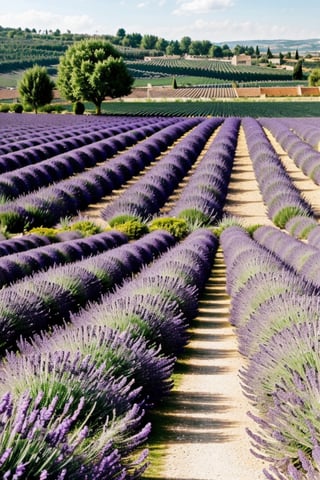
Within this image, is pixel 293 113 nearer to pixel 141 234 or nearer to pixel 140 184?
pixel 140 184

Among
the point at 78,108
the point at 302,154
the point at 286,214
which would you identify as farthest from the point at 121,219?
the point at 78,108


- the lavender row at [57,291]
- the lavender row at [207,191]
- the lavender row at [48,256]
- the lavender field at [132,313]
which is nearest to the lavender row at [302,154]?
the lavender field at [132,313]

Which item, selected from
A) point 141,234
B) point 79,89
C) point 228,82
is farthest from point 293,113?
point 228,82

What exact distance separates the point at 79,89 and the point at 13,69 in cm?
10837

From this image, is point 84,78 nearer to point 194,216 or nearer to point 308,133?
point 308,133

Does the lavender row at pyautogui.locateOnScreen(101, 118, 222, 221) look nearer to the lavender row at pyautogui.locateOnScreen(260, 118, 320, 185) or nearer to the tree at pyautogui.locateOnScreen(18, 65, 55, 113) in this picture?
the lavender row at pyautogui.locateOnScreen(260, 118, 320, 185)

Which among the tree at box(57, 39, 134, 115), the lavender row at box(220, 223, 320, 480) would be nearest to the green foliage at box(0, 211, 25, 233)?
the lavender row at box(220, 223, 320, 480)

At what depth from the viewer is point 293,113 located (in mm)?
61531

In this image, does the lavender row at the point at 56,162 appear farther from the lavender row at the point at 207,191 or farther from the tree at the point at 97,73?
the tree at the point at 97,73

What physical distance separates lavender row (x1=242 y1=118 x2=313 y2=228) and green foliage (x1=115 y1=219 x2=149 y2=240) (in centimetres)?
355

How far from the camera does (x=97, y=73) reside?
64.9m

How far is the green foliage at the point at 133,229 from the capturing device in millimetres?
16328

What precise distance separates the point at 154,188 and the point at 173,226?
5214mm

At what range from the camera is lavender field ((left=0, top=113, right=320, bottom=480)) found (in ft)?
11.8
